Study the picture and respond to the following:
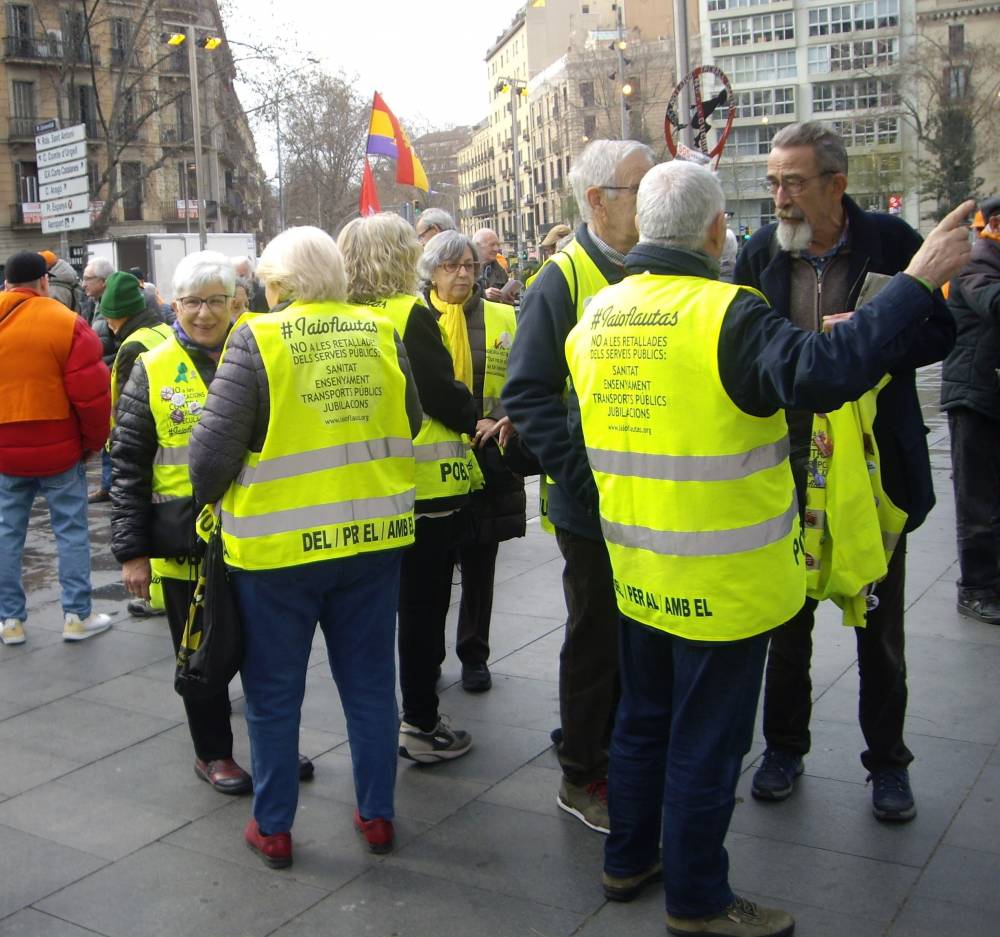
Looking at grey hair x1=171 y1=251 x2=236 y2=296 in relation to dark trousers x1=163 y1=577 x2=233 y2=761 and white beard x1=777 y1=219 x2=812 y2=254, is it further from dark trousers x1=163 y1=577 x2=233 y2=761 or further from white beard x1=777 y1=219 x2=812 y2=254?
white beard x1=777 y1=219 x2=812 y2=254

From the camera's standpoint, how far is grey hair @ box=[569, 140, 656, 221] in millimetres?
3791

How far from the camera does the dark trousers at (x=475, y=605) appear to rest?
17.6ft

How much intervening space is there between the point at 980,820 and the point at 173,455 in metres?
3.02

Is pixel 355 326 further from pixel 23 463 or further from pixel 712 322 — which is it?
pixel 23 463

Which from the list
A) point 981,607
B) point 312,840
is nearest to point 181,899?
point 312,840

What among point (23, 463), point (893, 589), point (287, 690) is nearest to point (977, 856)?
point (893, 589)

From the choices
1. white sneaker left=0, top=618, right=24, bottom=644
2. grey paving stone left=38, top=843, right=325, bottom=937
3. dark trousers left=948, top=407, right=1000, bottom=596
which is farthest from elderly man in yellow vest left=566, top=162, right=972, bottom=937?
white sneaker left=0, top=618, right=24, bottom=644

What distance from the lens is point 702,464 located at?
2.92 m

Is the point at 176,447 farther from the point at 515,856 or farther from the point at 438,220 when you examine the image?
the point at 438,220

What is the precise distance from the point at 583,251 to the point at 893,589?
1.49 m

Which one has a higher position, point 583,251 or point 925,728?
point 583,251

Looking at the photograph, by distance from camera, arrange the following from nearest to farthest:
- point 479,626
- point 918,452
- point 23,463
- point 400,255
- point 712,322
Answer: point 712,322 → point 918,452 → point 400,255 → point 479,626 → point 23,463

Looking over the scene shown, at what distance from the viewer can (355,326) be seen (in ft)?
12.0

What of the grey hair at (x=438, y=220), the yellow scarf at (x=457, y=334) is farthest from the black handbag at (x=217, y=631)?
the grey hair at (x=438, y=220)
